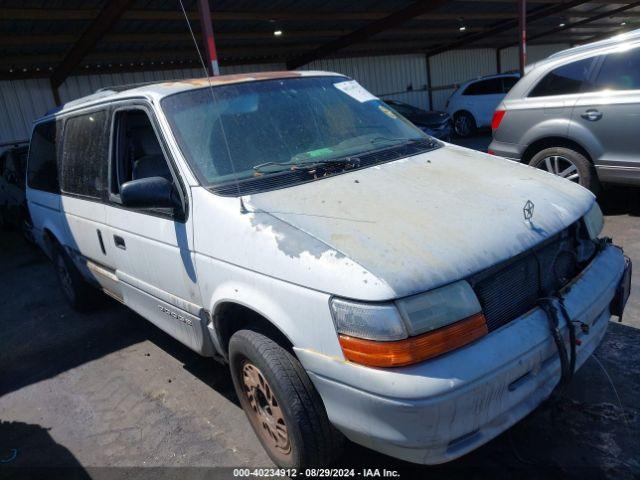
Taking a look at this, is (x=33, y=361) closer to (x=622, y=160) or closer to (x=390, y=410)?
(x=390, y=410)

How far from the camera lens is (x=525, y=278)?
2.23 m

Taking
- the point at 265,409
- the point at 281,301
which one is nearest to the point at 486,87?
the point at 265,409

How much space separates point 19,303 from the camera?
5789mm

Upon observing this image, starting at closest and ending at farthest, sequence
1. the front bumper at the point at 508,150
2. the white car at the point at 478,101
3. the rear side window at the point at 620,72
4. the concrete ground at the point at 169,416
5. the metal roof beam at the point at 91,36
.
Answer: the concrete ground at the point at 169,416 → the rear side window at the point at 620,72 → the front bumper at the point at 508,150 → the metal roof beam at the point at 91,36 → the white car at the point at 478,101

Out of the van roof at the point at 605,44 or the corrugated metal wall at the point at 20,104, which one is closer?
the van roof at the point at 605,44

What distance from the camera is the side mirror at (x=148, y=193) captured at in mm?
2650

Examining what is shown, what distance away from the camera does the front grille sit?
2.08 m

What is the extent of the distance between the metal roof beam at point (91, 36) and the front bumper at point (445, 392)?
869 centimetres

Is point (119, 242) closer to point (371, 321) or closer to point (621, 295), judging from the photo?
point (371, 321)

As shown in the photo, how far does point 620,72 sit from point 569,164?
103cm

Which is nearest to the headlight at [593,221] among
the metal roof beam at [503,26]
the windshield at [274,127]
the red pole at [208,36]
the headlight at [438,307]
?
the headlight at [438,307]

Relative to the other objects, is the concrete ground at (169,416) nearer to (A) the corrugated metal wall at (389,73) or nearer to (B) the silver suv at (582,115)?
(B) the silver suv at (582,115)

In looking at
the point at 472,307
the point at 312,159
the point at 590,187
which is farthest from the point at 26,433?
the point at 590,187

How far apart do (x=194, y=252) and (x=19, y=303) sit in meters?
4.25
